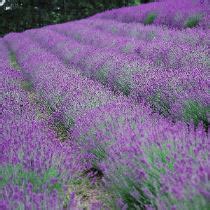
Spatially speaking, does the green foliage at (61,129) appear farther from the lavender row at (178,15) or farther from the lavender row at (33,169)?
the lavender row at (178,15)

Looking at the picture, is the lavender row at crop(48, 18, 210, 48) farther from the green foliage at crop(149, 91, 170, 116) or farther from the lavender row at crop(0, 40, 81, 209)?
the lavender row at crop(0, 40, 81, 209)

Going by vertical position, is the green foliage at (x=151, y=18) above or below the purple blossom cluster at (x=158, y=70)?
above

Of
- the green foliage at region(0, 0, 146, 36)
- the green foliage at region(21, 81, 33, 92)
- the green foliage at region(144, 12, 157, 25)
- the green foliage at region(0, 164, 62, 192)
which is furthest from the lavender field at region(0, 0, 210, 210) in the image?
the green foliage at region(0, 0, 146, 36)

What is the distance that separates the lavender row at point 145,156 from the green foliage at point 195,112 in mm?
360

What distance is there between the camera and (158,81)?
4.00 m

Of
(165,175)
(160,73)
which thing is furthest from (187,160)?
(160,73)

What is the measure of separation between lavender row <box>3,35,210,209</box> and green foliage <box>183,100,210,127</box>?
1.18ft

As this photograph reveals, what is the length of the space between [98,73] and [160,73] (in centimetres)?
163

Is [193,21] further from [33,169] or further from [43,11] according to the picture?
[43,11]

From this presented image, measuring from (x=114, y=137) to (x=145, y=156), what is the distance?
25.4 inches

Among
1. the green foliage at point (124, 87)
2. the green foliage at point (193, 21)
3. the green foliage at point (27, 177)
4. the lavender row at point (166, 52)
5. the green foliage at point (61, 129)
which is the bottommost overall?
the green foliage at point (61, 129)

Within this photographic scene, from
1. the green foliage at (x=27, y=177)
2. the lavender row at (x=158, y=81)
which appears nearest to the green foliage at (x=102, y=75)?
the lavender row at (x=158, y=81)

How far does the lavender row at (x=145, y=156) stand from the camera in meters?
1.71

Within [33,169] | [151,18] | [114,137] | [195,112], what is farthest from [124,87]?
[151,18]
